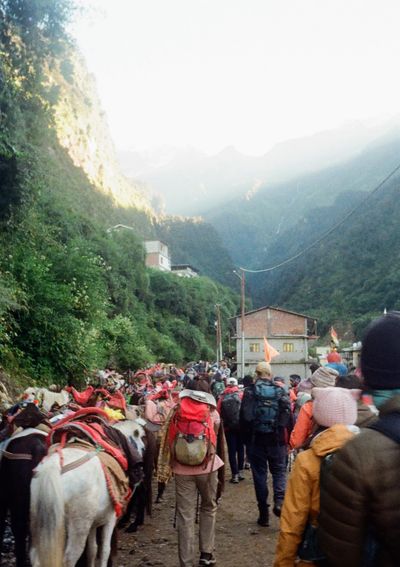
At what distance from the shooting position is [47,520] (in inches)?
157

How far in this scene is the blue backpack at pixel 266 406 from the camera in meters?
6.84

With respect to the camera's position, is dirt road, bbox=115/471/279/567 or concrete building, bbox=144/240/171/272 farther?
concrete building, bbox=144/240/171/272

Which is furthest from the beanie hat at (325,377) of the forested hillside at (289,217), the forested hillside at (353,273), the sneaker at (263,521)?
the forested hillside at (289,217)

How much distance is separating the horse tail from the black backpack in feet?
19.3

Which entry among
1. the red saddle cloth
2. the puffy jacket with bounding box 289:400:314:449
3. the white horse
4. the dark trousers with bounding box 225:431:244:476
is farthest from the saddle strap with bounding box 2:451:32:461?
the dark trousers with bounding box 225:431:244:476

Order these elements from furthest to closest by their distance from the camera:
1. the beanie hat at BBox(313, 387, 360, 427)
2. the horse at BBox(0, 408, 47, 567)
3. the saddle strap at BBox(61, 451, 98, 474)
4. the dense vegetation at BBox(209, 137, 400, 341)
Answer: the dense vegetation at BBox(209, 137, 400, 341), the horse at BBox(0, 408, 47, 567), the saddle strap at BBox(61, 451, 98, 474), the beanie hat at BBox(313, 387, 360, 427)

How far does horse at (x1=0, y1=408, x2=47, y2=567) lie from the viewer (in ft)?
16.7

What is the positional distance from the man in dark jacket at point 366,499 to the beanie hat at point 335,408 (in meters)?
1.39

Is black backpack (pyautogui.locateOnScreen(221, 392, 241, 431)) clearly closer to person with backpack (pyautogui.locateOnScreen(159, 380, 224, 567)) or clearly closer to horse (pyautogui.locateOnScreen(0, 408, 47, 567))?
person with backpack (pyautogui.locateOnScreen(159, 380, 224, 567))

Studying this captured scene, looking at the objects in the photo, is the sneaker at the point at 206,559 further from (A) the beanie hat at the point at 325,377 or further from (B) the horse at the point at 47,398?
(B) the horse at the point at 47,398

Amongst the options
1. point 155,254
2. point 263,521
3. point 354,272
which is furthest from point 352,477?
point 354,272

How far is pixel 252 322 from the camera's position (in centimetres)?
5766

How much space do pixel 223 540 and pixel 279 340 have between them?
4505 centimetres

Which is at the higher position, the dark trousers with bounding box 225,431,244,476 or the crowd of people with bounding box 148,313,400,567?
the crowd of people with bounding box 148,313,400,567
